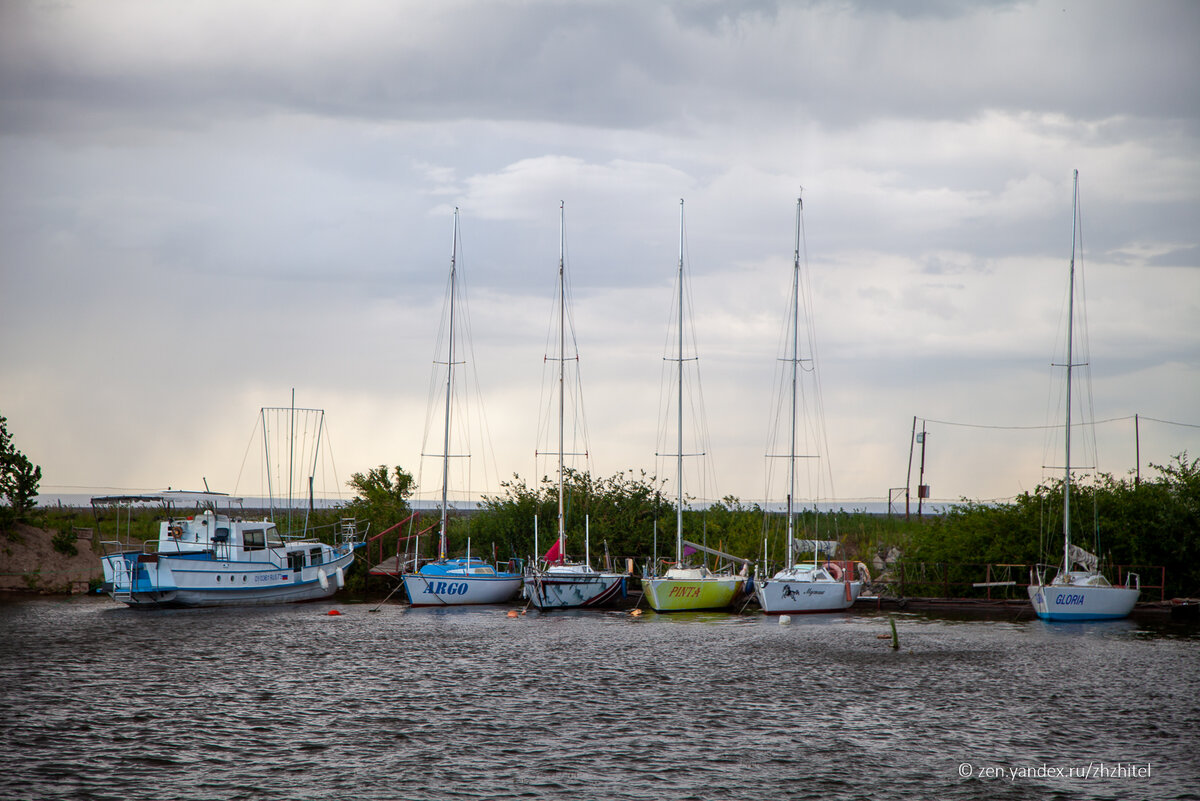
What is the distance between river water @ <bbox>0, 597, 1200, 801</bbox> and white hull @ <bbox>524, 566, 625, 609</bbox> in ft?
32.0

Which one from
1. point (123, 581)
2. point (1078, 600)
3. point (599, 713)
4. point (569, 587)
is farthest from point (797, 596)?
point (123, 581)

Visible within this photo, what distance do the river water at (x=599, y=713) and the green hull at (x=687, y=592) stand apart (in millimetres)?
7724

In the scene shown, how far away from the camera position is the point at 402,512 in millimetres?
75750

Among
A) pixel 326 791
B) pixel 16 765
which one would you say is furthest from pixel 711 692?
pixel 16 765

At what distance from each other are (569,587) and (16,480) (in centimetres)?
3839

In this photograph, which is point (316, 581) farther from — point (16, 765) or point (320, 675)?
point (16, 765)

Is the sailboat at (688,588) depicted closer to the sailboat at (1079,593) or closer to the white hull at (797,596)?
the white hull at (797,596)

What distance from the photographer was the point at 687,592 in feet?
186

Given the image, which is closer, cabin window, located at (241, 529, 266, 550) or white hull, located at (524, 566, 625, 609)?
white hull, located at (524, 566, 625, 609)

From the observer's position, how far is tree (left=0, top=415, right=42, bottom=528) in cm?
7031

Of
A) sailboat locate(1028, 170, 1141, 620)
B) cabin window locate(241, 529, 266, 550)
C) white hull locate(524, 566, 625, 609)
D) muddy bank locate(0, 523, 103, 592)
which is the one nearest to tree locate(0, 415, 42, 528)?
muddy bank locate(0, 523, 103, 592)

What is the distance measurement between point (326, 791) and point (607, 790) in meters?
5.43

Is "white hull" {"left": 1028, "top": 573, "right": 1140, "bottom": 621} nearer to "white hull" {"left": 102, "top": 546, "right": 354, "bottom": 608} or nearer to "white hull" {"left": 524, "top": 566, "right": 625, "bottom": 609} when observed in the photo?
"white hull" {"left": 524, "top": 566, "right": 625, "bottom": 609}

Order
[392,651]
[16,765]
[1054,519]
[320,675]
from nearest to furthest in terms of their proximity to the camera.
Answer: [16,765] < [320,675] < [392,651] < [1054,519]
